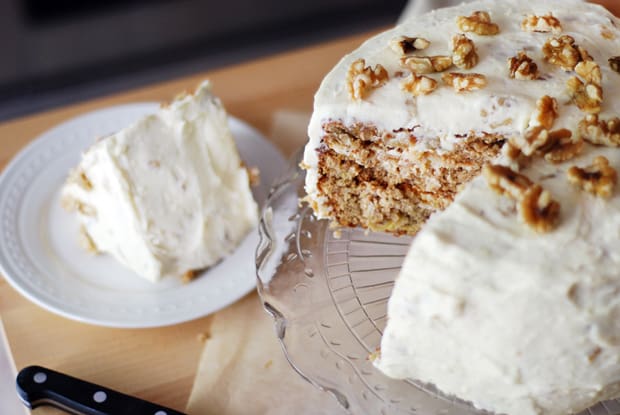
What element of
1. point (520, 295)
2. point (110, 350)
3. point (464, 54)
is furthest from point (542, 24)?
point (110, 350)

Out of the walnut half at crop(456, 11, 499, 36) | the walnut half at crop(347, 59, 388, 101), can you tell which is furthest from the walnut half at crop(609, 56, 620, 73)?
the walnut half at crop(347, 59, 388, 101)

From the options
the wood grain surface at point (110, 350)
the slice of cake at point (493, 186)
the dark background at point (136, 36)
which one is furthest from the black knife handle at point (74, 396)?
the dark background at point (136, 36)

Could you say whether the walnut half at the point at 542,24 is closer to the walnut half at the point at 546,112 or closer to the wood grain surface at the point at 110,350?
the walnut half at the point at 546,112

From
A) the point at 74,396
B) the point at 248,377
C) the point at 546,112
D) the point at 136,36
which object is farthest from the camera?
the point at 136,36

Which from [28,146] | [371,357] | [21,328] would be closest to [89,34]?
[28,146]

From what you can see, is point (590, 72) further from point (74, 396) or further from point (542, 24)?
point (74, 396)
